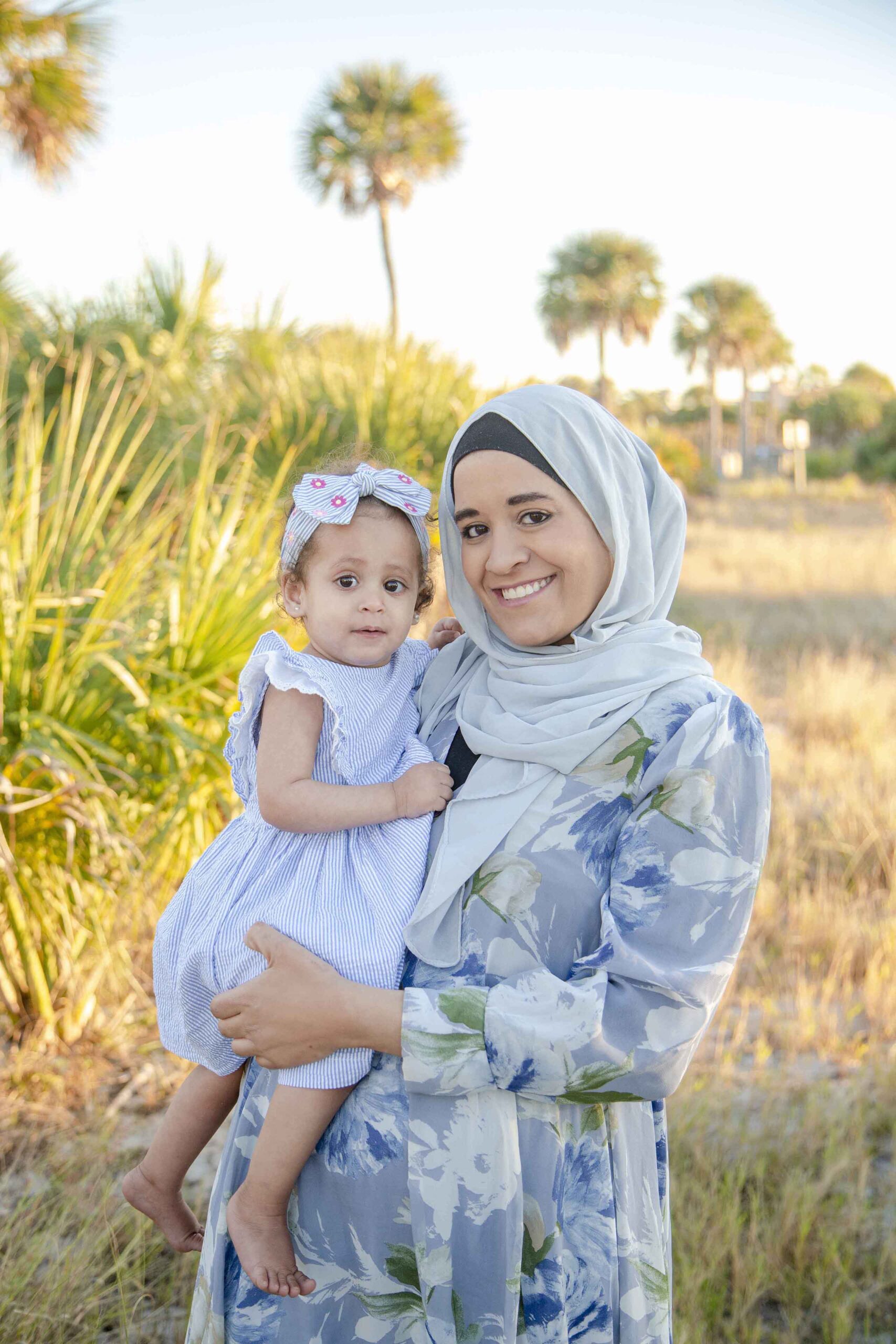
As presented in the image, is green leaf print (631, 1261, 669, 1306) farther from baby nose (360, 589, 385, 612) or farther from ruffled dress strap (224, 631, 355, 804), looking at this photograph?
baby nose (360, 589, 385, 612)

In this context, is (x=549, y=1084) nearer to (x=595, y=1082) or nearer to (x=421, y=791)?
(x=595, y=1082)

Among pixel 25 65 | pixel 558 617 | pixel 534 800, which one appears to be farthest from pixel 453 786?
pixel 25 65

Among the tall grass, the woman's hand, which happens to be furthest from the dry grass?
the woman's hand

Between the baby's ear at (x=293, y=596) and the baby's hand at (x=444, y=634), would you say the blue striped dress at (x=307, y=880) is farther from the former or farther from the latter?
the baby's hand at (x=444, y=634)

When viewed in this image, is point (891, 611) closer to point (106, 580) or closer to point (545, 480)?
point (106, 580)

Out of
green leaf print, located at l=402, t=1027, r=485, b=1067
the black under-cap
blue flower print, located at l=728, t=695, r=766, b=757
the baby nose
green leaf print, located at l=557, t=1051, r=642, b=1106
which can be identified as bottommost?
green leaf print, located at l=557, t=1051, r=642, b=1106

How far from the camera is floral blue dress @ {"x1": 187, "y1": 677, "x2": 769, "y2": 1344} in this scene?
1414 millimetres

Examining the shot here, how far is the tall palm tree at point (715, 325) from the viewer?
4878 centimetres

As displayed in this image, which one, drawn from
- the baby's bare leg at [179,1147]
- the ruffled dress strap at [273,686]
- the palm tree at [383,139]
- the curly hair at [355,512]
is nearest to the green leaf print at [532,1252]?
the baby's bare leg at [179,1147]

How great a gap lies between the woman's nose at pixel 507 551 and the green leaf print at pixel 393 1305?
1.09 m

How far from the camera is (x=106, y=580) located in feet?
11.2

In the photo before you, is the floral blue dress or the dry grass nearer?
the floral blue dress

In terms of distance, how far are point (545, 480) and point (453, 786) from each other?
514 millimetres

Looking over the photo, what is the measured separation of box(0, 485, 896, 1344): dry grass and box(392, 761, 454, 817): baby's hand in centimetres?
137
